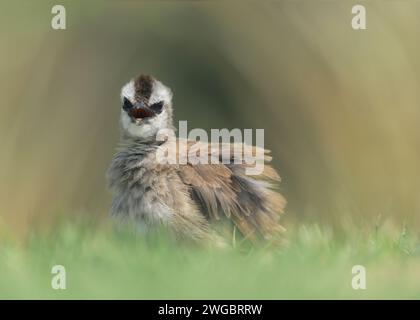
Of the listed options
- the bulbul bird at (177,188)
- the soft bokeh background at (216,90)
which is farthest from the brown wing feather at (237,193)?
the soft bokeh background at (216,90)

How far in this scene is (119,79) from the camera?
8.62 m

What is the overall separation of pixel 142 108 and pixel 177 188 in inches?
Result: 25.1

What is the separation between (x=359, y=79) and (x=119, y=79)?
2.40m

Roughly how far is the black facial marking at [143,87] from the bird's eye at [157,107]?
0.06m

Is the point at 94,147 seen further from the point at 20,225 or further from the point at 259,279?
the point at 259,279

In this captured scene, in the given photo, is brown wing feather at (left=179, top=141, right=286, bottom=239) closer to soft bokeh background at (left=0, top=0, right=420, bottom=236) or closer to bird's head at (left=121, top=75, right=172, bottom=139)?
bird's head at (left=121, top=75, right=172, bottom=139)

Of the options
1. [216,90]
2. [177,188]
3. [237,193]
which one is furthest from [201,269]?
[216,90]

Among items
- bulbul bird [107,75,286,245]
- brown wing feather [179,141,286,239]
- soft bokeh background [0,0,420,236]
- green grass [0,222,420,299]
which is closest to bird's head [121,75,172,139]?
bulbul bird [107,75,286,245]

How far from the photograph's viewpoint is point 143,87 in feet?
15.8

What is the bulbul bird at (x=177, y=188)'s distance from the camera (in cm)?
428

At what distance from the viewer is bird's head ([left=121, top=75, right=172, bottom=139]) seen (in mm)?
4789

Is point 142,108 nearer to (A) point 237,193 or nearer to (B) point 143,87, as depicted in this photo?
(B) point 143,87

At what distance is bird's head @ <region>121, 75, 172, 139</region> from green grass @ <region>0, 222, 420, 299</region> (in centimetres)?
74

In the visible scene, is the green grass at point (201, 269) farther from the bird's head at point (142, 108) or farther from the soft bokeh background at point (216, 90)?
the soft bokeh background at point (216, 90)
